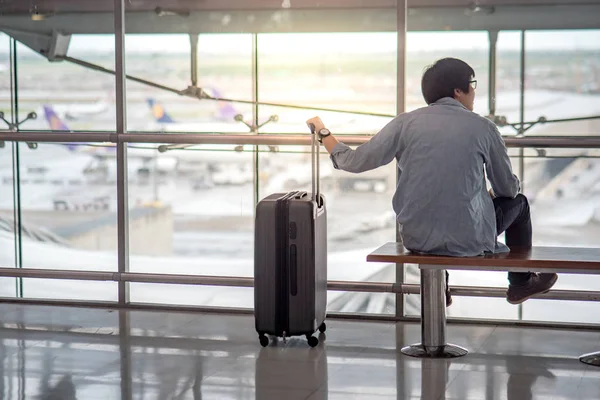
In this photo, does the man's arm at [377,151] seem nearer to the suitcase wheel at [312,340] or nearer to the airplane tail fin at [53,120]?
the suitcase wheel at [312,340]

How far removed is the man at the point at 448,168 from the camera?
371cm

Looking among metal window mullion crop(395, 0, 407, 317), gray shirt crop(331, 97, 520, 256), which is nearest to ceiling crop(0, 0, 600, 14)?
metal window mullion crop(395, 0, 407, 317)

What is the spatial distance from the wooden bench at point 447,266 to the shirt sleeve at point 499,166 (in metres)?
0.26

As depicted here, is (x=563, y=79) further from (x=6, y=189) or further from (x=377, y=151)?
(x=6, y=189)

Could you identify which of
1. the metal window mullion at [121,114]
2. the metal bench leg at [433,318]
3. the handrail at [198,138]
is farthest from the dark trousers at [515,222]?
the metal window mullion at [121,114]

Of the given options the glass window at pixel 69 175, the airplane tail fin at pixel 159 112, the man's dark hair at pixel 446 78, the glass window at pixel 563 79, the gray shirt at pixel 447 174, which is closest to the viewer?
the gray shirt at pixel 447 174

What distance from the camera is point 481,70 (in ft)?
16.8

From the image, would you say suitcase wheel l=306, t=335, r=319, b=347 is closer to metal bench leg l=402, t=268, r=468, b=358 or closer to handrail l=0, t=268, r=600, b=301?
metal bench leg l=402, t=268, r=468, b=358

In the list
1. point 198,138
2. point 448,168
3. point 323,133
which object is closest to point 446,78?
point 448,168

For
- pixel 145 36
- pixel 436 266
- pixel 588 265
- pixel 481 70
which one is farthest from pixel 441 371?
pixel 145 36

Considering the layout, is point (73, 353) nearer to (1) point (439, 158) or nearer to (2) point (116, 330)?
(2) point (116, 330)

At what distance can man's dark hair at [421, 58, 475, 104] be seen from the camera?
381 centimetres

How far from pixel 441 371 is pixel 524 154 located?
5.58 ft

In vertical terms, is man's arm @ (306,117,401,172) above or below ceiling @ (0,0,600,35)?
below
